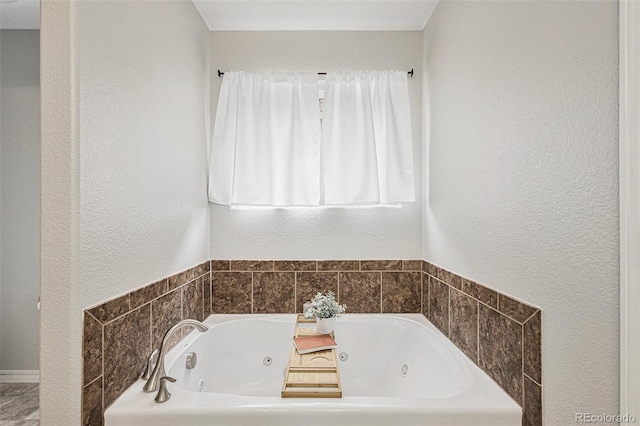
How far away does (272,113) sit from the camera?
2531mm

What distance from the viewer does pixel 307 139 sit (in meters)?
2.55

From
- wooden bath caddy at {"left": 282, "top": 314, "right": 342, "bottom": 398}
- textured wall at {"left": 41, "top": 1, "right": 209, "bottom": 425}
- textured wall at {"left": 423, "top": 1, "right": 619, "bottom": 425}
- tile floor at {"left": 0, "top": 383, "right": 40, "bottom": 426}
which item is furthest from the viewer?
tile floor at {"left": 0, "top": 383, "right": 40, "bottom": 426}

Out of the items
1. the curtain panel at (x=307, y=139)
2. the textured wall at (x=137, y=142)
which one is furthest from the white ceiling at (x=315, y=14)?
the curtain panel at (x=307, y=139)

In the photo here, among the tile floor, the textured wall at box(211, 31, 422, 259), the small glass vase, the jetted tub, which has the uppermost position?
the textured wall at box(211, 31, 422, 259)

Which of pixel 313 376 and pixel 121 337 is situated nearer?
pixel 121 337

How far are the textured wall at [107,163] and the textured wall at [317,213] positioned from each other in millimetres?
525

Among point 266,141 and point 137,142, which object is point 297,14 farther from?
point 137,142

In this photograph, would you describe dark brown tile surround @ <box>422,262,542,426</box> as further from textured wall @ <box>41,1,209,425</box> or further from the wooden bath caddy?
textured wall @ <box>41,1,209,425</box>

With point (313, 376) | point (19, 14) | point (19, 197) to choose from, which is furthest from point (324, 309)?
point (19, 14)

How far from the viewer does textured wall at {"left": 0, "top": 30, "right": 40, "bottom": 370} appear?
2277 millimetres

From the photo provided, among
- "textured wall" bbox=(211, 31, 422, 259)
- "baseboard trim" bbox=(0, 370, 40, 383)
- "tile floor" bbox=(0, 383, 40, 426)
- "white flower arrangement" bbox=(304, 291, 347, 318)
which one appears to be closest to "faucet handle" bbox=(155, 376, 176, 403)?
"tile floor" bbox=(0, 383, 40, 426)

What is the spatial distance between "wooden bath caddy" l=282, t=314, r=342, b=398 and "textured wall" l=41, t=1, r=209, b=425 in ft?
2.46

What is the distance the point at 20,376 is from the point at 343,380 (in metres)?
2.03

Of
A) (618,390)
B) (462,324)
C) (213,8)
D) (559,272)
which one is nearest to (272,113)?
(213,8)
